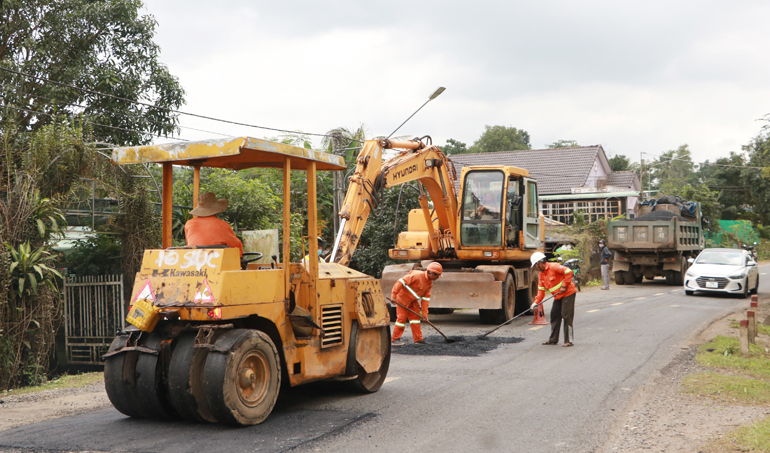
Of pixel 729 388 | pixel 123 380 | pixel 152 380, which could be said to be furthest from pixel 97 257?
pixel 729 388

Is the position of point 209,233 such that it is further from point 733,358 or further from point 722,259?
point 722,259

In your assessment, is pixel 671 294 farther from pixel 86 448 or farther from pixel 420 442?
pixel 86 448

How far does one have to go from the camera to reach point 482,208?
15031 millimetres

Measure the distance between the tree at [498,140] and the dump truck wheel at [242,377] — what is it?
59708 mm

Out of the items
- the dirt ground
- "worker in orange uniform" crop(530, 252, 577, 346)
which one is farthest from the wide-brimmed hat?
"worker in orange uniform" crop(530, 252, 577, 346)

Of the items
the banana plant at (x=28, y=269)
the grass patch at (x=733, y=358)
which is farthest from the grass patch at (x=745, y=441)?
the banana plant at (x=28, y=269)

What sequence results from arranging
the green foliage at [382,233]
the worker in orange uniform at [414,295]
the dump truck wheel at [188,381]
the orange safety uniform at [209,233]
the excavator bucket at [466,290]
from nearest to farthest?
the dump truck wheel at [188,381], the orange safety uniform at [209,233], the worker in orange uniform at [414,295], the excavator bucket at [466,290], the green foliage at [382,233]

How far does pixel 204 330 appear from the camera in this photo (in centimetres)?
573

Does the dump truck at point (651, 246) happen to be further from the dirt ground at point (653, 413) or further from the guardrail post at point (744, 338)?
the dirt ground at point (653, 413)

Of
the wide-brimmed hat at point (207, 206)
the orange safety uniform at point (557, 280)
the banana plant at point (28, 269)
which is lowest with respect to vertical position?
the orange safety uniform at point (557, 280)

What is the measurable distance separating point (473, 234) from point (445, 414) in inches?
342

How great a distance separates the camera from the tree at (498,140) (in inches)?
2566

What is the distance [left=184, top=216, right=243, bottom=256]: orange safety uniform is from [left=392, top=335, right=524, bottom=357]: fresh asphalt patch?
5008 mm

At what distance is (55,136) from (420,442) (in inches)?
343
